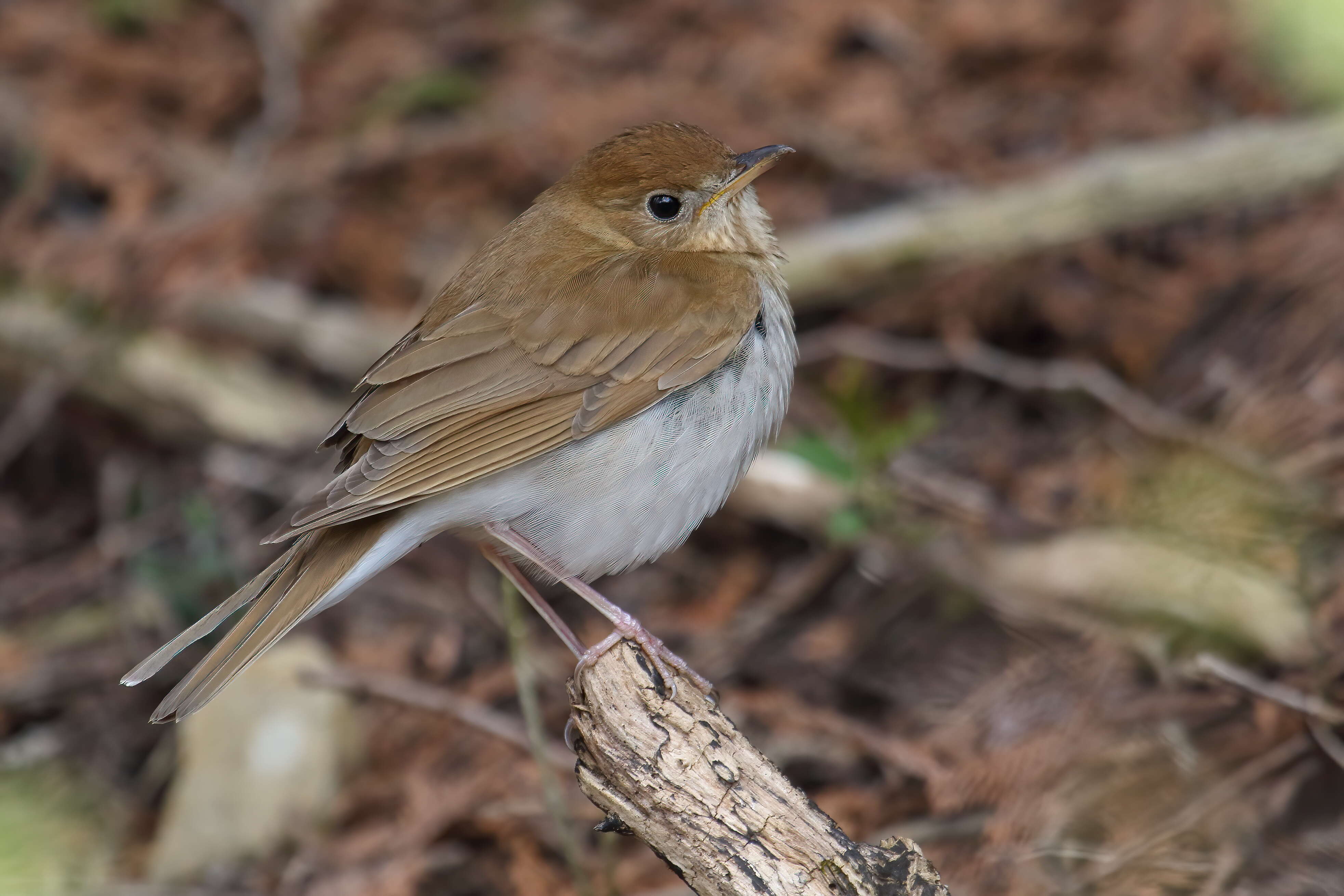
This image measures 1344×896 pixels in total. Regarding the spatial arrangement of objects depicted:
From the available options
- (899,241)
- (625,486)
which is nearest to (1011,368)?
(899,241)

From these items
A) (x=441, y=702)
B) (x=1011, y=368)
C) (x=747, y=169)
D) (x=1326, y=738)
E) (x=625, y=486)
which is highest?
(x=747, y=169)

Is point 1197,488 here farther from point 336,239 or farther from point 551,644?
point 336,239

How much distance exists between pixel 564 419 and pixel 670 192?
0.82m

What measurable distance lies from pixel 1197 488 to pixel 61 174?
18.0 feet

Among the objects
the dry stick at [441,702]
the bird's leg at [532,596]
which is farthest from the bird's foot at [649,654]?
the dry stick at [441,702]

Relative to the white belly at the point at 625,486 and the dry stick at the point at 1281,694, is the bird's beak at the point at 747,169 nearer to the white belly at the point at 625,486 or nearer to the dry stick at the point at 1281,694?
the white belly at the point at 625,486

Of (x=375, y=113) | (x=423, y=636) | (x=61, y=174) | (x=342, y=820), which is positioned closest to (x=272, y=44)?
(x=375, y=113)

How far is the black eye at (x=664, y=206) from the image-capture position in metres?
3.88

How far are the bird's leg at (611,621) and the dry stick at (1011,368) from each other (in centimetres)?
215

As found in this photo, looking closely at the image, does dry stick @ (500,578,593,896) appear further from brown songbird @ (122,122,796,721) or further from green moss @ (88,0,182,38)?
green moss @ (88,0,182,38)

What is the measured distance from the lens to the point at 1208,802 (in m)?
3.32

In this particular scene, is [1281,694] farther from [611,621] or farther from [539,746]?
[539,746]

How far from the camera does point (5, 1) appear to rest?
25.2ft

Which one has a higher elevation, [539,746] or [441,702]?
[539,746]
